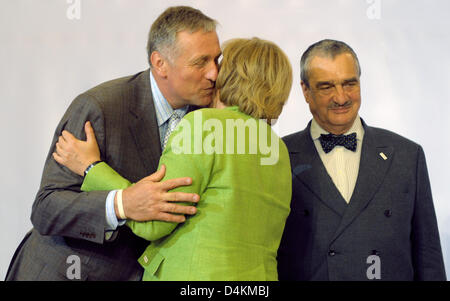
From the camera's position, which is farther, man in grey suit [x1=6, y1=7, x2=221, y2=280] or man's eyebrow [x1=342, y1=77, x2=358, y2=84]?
man's eyebrow [x1=342, y1=77, x2=358, y2=84]

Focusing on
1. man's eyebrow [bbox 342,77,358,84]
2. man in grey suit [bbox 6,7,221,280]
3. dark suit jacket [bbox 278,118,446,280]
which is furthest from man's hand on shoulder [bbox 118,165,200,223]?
man's eyebrow [bbox 342,77,358,84]

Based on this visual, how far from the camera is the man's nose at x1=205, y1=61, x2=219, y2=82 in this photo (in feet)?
7.52

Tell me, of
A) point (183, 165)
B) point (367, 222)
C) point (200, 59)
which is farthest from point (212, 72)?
point (367, 222)

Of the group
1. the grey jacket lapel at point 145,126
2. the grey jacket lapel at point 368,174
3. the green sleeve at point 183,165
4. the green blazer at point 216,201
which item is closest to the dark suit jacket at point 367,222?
the grey jacket lapel at point 368,174

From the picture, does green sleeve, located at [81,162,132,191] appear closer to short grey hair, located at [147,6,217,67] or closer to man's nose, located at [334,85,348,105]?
short grey hair, located at [147,6,217,67]

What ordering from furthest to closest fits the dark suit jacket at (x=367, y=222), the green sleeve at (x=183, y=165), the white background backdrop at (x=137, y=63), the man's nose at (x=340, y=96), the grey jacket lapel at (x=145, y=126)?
the white background backdrop at (x=137, y=63), the man's nose at (x=340, y=96), the dark suit jacket at (x=367, y=222), the grey jacket lapel at (x=145, y=126), the green sleeve at (x=183, y=165)

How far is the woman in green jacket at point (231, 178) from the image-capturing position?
1.82m

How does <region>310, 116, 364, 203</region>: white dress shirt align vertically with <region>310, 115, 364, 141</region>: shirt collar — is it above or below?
below

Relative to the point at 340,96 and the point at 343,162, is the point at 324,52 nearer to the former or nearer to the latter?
the point at 340,96

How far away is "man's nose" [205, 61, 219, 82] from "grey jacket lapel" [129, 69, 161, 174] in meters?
0.24

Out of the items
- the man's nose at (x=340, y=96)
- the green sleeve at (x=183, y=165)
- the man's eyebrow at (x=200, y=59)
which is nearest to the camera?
the green sleeve at (x=183, y=165)

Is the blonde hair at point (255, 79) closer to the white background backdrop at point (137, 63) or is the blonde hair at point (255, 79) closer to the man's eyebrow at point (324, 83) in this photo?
the man's eyebrow at point (324, 83)

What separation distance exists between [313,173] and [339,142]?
18 centimetres

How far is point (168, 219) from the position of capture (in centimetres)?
182
